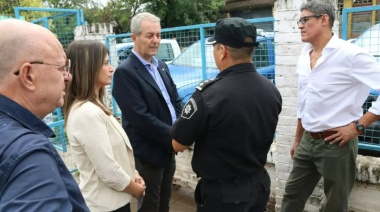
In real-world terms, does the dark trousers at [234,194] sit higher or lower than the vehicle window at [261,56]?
lower

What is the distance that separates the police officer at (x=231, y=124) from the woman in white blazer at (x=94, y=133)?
379 millimetres

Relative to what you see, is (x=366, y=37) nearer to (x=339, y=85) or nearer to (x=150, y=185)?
(x=339, y=85)

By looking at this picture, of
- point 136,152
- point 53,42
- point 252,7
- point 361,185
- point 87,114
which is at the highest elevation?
point 252,7

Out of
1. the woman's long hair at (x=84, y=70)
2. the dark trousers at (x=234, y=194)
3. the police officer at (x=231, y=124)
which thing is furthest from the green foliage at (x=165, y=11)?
the dark trousers at (x=234, y=194)

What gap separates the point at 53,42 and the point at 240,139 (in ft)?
3.78

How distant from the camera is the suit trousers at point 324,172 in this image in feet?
8.02

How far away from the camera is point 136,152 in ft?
8.30

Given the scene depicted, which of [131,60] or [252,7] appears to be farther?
[252,7]

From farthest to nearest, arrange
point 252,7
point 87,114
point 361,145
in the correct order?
point 252,7, point 361,145, point 87,114

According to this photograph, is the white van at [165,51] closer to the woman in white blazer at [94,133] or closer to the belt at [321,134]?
the belt at [321,134]

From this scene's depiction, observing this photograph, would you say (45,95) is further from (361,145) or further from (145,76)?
(361,145)

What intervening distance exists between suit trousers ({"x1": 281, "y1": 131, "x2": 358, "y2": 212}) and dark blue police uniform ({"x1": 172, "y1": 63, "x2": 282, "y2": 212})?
0.73 meters

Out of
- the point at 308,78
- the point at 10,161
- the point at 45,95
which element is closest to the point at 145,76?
the point at 308,78

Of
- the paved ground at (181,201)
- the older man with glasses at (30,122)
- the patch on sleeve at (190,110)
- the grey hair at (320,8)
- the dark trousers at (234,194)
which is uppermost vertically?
the grey hair at (320,8)
